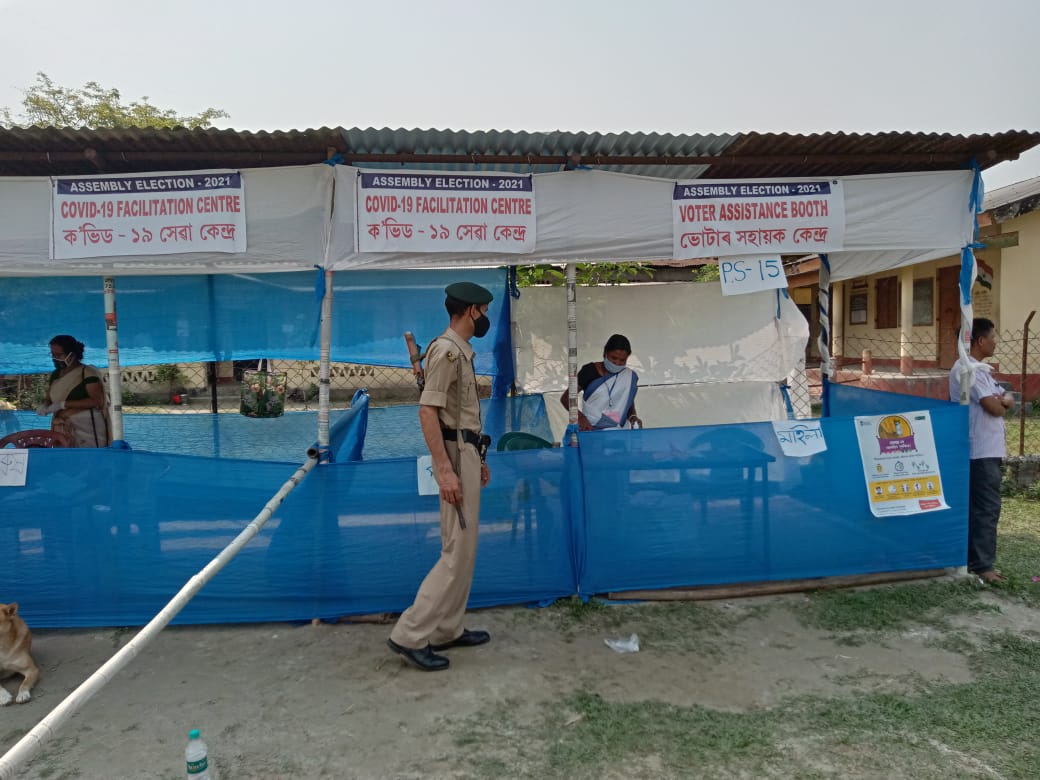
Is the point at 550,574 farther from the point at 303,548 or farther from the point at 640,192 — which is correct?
the point at 640,192

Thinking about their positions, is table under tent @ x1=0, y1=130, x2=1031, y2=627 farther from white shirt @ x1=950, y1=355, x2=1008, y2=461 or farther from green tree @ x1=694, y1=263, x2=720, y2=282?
green tree @ x1=694, y1=263, x2=720, y2=282

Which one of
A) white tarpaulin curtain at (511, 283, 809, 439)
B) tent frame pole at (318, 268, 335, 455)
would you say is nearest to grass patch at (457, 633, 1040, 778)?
tent frame pole at (318, 268, 335, 455)

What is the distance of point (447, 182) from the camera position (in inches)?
170

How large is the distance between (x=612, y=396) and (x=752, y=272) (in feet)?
4.74

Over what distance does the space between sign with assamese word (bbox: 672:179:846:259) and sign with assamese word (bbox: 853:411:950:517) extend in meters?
1.25

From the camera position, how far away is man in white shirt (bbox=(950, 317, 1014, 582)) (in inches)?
189

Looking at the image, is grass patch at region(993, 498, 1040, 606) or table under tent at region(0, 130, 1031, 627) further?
grass patch at region(993, 498, 1040, 606)

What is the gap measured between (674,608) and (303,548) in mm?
2353

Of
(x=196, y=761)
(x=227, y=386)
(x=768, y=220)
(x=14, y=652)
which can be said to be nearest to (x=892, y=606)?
(x=768, y=220)

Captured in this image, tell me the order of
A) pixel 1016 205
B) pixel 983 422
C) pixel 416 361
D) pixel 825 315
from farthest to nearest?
1. pixel 1016 205
2. pixel 825 315
3. pixel 983 422
4. pixel 416 361

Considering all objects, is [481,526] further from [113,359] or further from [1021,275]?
[1021,275]

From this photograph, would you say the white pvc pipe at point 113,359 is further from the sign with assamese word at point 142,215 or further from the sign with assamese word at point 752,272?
the sign with assamese word at point 752,272

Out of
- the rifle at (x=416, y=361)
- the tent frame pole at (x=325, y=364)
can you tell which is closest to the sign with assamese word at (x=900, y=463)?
the rifle at (x=416, y=361)

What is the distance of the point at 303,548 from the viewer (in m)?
4.22
